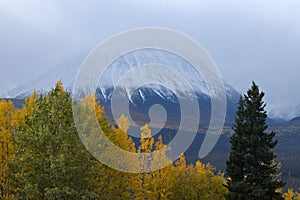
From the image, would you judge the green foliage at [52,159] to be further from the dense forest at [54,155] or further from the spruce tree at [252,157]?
the spruce tree at [252,157]

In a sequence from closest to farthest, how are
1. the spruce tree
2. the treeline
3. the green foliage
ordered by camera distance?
the green foliage
the treeline
the spruce tree

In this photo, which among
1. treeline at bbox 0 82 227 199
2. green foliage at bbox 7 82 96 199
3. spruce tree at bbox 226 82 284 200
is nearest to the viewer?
green foliage at bbox 7 82 96 199

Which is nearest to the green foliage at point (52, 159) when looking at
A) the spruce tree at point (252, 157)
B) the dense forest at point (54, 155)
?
the dense forest at point (54, 155)

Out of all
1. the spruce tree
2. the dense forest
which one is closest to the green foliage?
the dense forest

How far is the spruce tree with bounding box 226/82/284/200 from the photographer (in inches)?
1166

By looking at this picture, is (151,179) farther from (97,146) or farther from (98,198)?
(97,146)

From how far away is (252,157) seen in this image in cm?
2988

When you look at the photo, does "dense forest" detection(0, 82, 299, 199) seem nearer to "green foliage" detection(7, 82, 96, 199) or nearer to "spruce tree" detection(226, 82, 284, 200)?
"green foliage" detection(7, 82, 96, 199)

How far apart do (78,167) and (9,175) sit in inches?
224

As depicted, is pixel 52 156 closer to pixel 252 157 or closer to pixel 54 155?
pixel 54 155

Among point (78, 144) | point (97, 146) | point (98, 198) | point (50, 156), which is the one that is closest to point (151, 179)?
point (98, 198)

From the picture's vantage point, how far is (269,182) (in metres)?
29.2

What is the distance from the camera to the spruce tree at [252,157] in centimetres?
2962

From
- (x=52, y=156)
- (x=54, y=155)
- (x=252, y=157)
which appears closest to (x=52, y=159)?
(x=52, y=156)
